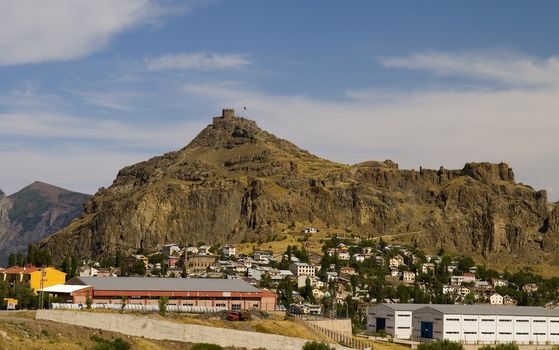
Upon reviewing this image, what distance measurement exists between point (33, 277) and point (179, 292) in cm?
4113

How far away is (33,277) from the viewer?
167500 mm

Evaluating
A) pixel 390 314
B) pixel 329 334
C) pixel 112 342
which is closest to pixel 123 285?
pixel 329 334

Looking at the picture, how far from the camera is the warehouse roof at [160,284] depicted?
452 ft

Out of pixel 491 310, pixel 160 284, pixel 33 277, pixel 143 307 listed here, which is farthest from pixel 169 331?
pixel 491 310

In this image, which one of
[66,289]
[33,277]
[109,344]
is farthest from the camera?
[33,277]

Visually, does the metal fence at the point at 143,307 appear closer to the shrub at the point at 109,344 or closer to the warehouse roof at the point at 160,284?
the warehouse roof at the point at 160,284

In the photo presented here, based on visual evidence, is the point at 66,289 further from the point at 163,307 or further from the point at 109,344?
the point at 109,344

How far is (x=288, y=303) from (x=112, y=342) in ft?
319

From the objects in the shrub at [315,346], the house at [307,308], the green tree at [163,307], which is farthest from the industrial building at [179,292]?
the shrub at [315,346]

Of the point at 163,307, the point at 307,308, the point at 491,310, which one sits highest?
the point at 491,310

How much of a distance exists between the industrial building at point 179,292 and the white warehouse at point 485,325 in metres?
31.0

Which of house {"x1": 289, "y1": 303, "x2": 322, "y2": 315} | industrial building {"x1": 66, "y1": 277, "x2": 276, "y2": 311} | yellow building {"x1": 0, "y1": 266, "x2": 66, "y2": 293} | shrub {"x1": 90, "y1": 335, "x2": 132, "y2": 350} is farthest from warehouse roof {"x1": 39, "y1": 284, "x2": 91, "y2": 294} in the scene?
house {"x1": 289, "y1": 303, "x2": 322, "y2": 315}

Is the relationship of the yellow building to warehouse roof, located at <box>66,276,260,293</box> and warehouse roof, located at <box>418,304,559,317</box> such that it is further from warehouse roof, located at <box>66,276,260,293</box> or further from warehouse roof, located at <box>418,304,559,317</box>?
warehouse roof, located at <box>418,304,559,317</box>

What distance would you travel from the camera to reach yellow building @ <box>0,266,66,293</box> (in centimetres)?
16412
